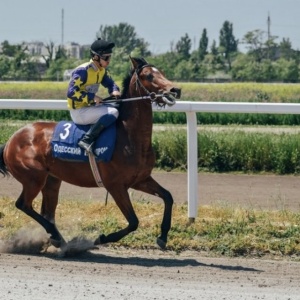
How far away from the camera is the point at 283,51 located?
105 metres

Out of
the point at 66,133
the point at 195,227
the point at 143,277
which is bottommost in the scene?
the point at 143,277

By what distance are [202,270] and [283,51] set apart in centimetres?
9795

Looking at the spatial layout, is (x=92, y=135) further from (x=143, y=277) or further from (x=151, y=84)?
(x=143, y=277)

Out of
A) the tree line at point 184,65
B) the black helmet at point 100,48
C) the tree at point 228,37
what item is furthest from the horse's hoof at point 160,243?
the tree at point 228,37

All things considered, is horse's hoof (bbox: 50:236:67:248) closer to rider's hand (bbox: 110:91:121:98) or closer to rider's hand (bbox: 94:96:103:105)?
rider's hand (bbox: 94:96:103:105)

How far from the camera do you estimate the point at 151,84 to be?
9.14 meters

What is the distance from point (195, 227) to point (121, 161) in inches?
53.1

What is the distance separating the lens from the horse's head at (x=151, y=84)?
8.91 m

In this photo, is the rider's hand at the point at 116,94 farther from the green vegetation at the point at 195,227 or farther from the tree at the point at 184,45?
the tree at the point at 184,45

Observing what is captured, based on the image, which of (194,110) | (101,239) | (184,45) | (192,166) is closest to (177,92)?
(194,110)

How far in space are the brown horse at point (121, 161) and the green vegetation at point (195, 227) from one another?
15.9 inches

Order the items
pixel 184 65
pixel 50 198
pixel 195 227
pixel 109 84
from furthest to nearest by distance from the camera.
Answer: pixel 184 65, pixel 195 227, pixel 50 198, pixel 109 84

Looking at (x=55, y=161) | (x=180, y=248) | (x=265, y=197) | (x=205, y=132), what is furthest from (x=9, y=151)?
(x=205, y=132)

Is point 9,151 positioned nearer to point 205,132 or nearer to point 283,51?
point 205,132
